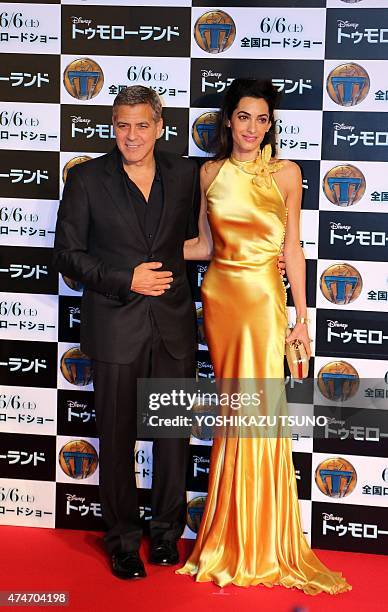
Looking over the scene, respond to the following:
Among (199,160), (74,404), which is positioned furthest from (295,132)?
(74,404)

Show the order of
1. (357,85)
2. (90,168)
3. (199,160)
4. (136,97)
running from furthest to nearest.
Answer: (199,160) < (357,85) < (90,168) < (136,97)

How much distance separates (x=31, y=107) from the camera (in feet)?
11.8

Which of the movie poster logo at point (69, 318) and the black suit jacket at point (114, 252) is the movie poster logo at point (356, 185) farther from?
the movie poster logo at point (69, 318)

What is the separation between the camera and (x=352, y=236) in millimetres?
3477

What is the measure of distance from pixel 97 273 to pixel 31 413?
0.93m

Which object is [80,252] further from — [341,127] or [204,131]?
[341,127]

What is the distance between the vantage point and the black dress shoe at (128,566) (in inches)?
127

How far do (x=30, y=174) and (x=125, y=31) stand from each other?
2.28 ft

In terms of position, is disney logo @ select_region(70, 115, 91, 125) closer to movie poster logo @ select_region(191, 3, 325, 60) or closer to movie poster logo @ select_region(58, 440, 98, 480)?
movie poster logo @ select_region(191, 3, 325, 60)

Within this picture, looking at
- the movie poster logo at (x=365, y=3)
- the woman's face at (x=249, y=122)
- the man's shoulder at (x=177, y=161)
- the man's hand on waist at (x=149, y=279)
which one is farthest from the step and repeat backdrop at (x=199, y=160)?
the man's hand on waist at (x=149, y=279)

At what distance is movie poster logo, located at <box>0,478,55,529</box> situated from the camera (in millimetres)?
3775

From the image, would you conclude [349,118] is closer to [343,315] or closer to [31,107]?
[343,315]

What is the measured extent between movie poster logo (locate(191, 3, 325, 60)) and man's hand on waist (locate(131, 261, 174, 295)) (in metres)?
0.93

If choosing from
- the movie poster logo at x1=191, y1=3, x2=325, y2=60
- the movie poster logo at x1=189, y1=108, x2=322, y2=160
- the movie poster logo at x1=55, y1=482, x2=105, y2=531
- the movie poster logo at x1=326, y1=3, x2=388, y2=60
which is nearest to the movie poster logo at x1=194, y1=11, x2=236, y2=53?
the movie poster logo at x1=191, y1=3, x2=325, y2=60
